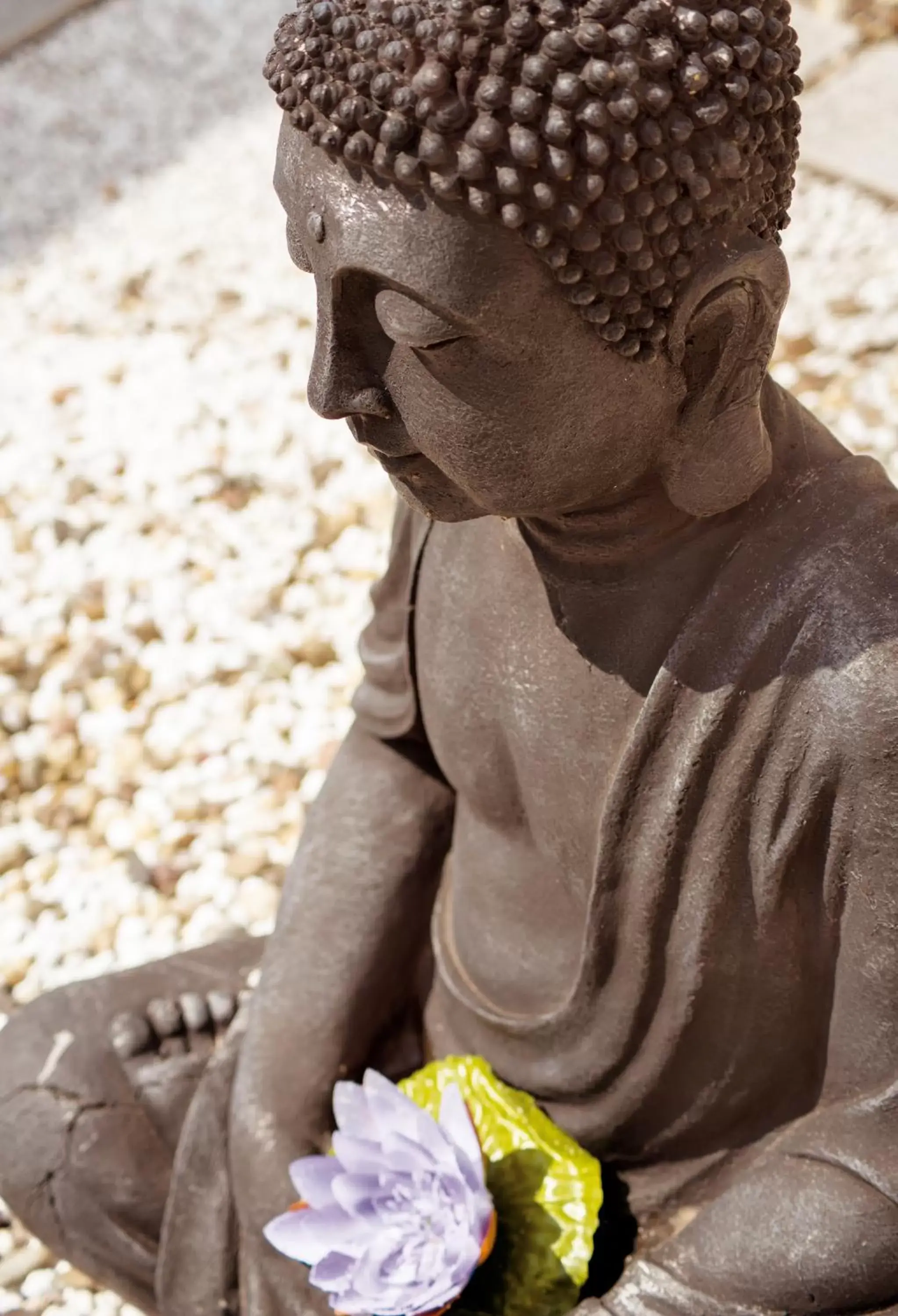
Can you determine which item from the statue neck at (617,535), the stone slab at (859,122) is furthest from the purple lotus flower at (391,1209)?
the stone slab at (859,122)

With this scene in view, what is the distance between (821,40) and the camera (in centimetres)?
405

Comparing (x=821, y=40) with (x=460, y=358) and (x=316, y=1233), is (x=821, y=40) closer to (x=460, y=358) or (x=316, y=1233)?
(x=460, y=358)

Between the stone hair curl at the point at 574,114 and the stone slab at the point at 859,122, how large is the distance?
8.96 feet

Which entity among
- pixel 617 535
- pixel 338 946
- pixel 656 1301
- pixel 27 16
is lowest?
pixel 656 1301

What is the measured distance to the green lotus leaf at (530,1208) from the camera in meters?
1.40

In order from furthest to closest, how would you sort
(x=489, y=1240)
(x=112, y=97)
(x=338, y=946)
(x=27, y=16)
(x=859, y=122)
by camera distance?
(x=27, y=16)
(x=112, y=97)
(x=859, y=122)
(x=338, y=946)
(x=489, y=1240)

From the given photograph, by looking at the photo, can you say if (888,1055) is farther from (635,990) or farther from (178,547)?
(178,547)

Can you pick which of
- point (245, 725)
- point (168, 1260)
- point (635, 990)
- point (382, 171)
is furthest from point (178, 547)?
point (382, 171)

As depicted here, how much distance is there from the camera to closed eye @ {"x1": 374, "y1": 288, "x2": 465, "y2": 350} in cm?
103

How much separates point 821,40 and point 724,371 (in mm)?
3377

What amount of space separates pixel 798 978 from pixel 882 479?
0.43 metres

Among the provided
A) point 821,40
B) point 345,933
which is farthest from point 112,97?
point 345,933

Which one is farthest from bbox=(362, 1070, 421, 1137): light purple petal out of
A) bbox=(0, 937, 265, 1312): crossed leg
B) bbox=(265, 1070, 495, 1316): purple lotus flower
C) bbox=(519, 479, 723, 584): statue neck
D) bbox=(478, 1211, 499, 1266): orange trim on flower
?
bbox=(519, 479, 723, 584): statue neck

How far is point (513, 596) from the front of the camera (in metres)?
1.37
